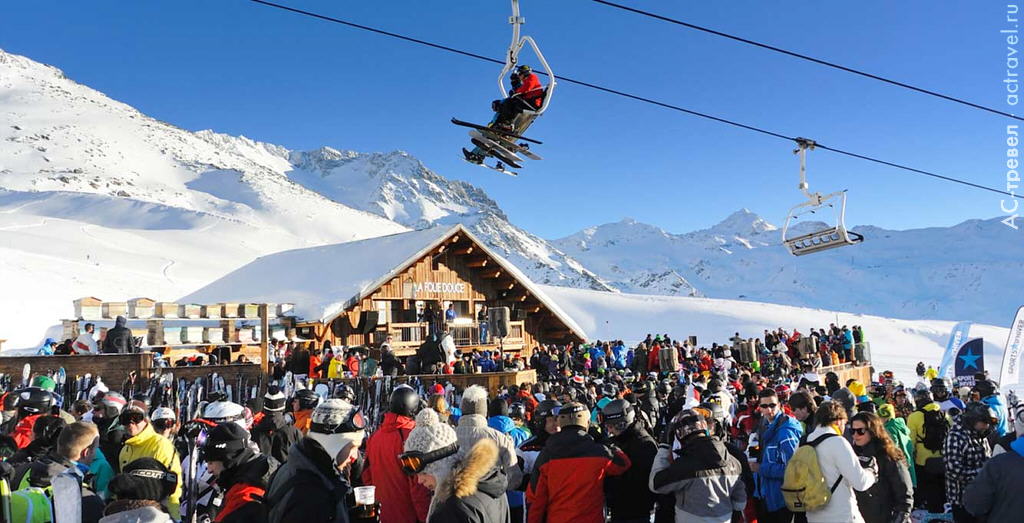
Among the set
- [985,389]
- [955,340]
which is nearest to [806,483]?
[985,389]

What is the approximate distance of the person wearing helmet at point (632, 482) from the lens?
5.03 m

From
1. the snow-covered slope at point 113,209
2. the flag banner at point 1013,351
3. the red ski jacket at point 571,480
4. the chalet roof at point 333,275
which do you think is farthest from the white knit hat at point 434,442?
the snow-covered slope at point 113,209

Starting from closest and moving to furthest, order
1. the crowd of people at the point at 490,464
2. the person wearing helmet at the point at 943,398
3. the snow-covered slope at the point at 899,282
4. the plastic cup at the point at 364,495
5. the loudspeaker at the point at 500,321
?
the crowd of people at the point at 490,464 → the plastic cup at the point at 364,495 → the person wearing helmet at the point at 943,398 → the loudspeaker at the point at 500,321 → the snow-covered slope at the point at 899,282

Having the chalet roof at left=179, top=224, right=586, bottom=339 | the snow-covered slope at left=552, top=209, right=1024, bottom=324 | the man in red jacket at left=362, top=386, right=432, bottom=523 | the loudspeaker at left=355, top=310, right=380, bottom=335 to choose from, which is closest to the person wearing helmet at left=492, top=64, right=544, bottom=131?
the man in red jacket at left=362, top=386, right=432, bottom=523

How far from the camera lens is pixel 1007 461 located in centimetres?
443

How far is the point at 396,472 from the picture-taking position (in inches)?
180

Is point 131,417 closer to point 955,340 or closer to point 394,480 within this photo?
point 394,480

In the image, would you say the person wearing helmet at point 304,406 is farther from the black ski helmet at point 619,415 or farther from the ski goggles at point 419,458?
the ski goggles at point 419,458

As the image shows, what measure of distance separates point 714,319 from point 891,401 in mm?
35845

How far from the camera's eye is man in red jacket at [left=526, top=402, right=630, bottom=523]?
4617 millimetres

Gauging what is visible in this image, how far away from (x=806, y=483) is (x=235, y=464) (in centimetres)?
369

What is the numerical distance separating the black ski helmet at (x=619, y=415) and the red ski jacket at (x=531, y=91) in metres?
3.93

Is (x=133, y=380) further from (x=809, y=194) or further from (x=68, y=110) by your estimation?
(x=68, y=110)

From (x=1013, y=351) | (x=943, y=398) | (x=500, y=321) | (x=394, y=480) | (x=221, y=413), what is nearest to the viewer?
(x=394, y=480)
